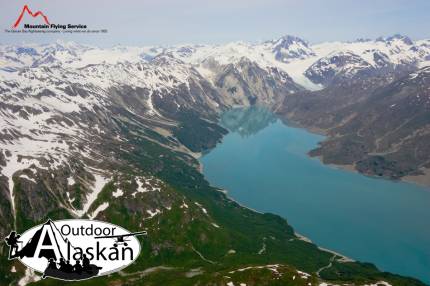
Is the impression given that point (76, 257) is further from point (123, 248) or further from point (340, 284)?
point (340, 284)

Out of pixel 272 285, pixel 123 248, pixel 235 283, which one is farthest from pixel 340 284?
pixel 123 248

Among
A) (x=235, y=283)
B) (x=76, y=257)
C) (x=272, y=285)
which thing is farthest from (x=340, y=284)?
(x=76, y=257)

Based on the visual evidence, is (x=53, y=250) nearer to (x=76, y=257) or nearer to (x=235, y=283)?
(x=76, y=257)

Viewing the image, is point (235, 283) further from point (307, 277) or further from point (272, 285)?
point (307, 277)

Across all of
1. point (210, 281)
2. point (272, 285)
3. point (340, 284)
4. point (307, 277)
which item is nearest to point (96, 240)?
point (210, 281)

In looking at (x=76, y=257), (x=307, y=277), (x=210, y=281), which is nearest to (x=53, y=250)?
(x=76, y=257)

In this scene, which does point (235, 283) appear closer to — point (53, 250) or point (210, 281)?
point (210, 281)
